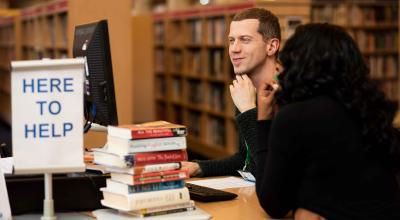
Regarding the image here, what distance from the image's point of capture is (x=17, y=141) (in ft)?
5.35

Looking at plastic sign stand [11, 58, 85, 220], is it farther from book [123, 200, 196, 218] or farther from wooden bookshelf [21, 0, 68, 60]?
wooden bookshelf [21, 0, 68, 60]

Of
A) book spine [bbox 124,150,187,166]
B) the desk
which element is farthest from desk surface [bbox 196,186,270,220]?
book spine [bbox 124,150,187,166]

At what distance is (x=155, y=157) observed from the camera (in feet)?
5.78

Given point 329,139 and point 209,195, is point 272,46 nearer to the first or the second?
point 209,195

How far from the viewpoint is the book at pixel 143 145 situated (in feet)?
5.64

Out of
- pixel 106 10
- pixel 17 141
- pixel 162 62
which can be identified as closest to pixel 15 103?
pixel 17 141

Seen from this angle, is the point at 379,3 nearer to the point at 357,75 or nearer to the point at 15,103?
the point at 357,75

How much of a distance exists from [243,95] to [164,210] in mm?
586

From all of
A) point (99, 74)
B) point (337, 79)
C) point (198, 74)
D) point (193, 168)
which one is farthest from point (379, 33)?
point (337, 79)

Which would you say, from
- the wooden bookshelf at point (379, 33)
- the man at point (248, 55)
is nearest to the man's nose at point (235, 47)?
the man at point (248, 55)

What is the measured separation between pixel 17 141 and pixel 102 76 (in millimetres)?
554

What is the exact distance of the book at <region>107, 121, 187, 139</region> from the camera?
1714mm

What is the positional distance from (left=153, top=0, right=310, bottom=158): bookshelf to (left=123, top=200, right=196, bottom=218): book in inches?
159

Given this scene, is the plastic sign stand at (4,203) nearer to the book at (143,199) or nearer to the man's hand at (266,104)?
the book at (143,199)
